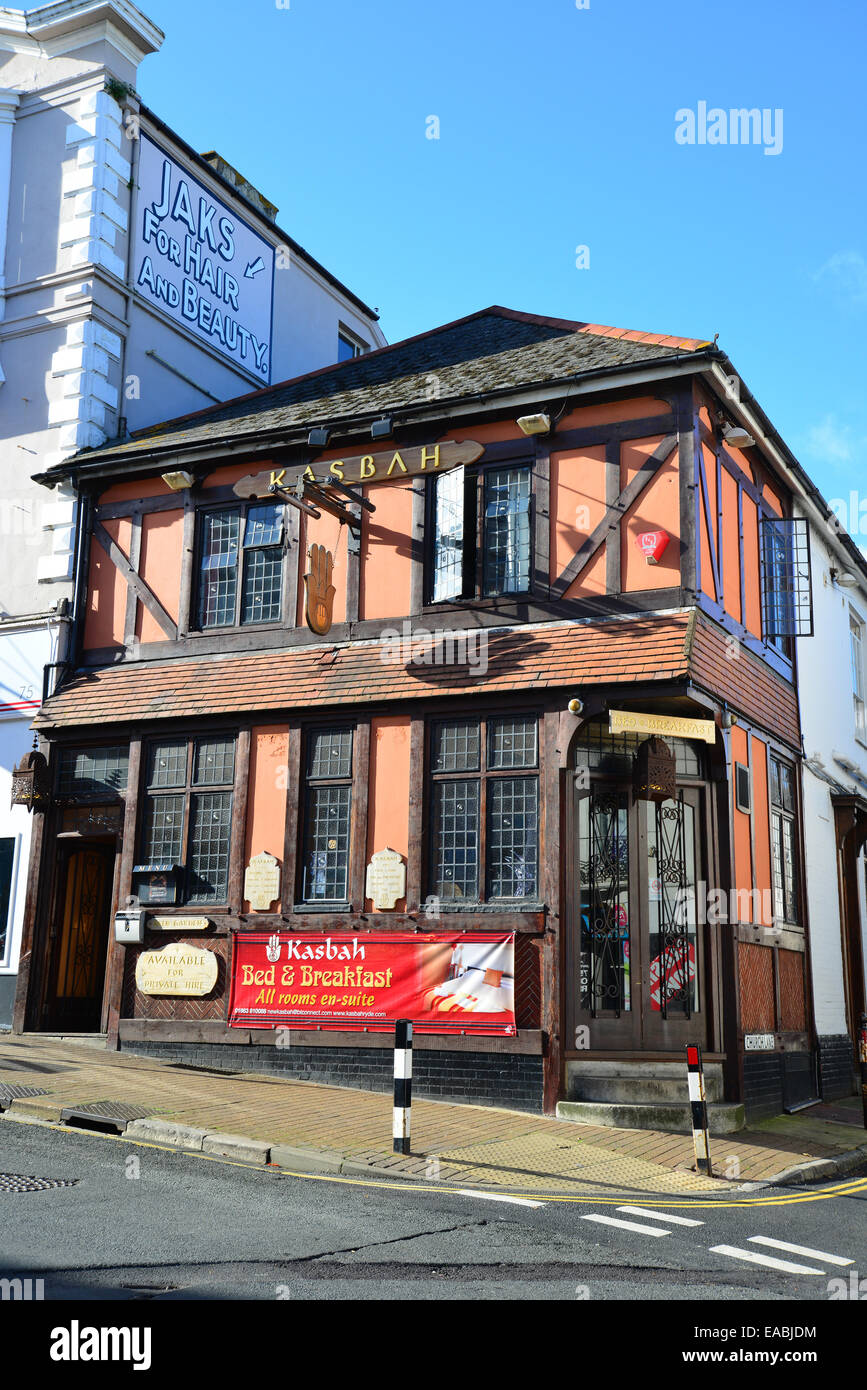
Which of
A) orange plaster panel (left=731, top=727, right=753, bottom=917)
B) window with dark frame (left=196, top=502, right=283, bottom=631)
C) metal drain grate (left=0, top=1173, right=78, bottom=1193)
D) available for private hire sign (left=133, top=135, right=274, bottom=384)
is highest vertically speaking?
available for private hire sign (left=133, top=135, right=274, bottom=384)

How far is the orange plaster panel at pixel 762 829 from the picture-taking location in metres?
14.9

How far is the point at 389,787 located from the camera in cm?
1407

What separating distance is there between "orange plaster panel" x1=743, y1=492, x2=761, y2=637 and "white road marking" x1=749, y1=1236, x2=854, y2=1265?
8.77 m

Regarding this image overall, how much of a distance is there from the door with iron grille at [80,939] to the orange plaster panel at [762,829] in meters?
8.40

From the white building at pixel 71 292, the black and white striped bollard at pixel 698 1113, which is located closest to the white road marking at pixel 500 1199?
the black and white striped bollard at pixel 698 1113

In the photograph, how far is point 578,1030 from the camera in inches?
496

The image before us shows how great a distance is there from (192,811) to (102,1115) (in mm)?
5133

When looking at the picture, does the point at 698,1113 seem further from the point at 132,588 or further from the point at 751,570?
the point at 132,588

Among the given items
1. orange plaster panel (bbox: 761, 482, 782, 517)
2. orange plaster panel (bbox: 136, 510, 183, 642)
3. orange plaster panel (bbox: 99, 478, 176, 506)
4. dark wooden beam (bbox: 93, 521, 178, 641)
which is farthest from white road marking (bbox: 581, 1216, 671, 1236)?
orange plaster panel (bbox: 99, 478, 176, 506)

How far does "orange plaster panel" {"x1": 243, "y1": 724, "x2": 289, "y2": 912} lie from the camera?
1465 cm

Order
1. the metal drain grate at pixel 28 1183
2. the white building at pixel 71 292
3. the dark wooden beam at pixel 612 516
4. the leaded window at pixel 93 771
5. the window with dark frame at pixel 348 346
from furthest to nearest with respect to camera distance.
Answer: the window with dark frame at pixel 348 346
the white building at pixel 71 292
the leaded window at pixel 93 771
the dark wooden beam at pixel 612 516
the metal drain grate at pixel 28 1183

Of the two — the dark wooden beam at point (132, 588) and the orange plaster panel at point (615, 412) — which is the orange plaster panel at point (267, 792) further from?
the orange plaster panel at point (615, 412)

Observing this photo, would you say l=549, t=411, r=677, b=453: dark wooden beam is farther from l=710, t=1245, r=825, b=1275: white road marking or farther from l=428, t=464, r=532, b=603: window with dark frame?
l=710, t=1245, r=825, b=1275: white road marking

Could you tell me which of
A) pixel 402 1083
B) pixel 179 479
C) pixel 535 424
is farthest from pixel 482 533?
pixel 402 1083
